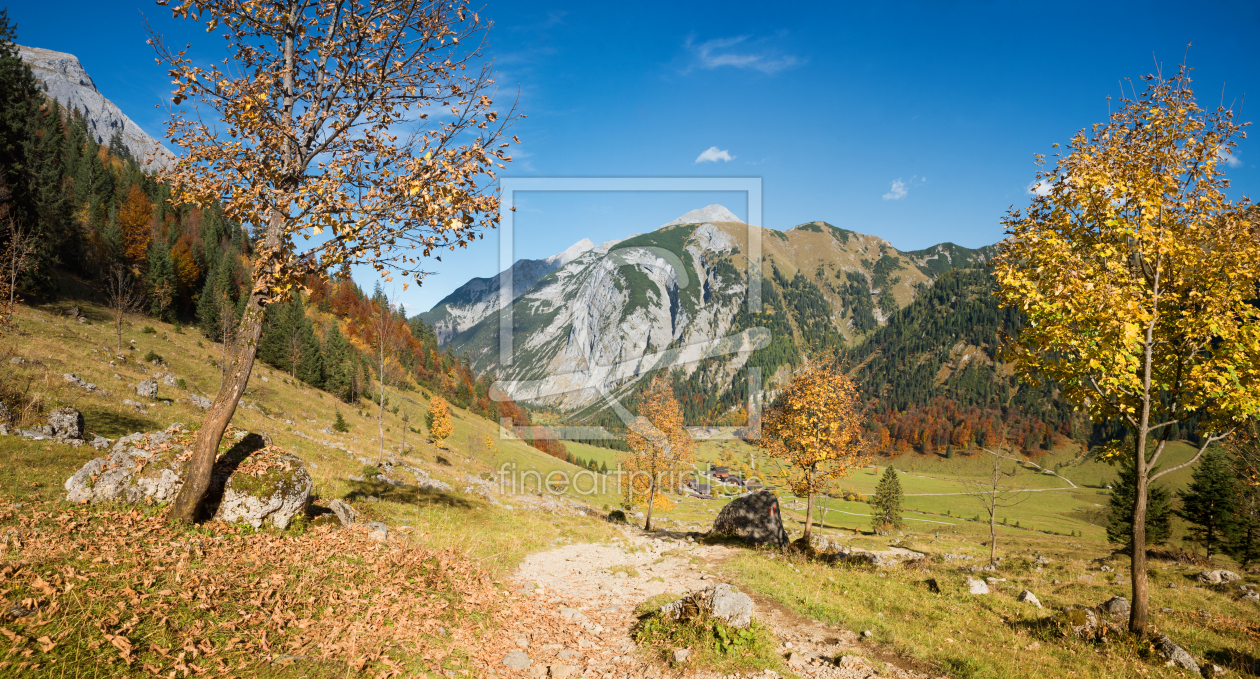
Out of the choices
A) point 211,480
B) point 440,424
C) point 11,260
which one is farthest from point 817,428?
point 440,424

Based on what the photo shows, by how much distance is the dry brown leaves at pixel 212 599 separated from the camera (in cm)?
572

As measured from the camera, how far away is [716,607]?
9.27 metres

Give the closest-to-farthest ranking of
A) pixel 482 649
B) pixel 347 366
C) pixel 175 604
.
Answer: pixel 175 604
pixel 482 649
pixel 347 366

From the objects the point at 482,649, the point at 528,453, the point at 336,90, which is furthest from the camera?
the point at 528,453

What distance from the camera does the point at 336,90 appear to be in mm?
11500

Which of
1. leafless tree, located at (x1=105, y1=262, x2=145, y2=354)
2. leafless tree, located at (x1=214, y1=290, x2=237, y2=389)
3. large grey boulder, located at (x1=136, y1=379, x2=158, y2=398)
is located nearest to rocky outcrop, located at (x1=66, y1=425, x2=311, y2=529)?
large grey boulder, located at (x1=136, y1=379, x2=158, y2=398)

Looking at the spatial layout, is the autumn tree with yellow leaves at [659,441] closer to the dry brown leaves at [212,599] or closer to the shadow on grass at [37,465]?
the dry brown leaves at [212,599]

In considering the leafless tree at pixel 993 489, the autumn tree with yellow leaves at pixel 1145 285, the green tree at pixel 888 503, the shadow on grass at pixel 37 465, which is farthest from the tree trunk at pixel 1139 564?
the green tree at pixel 888 503

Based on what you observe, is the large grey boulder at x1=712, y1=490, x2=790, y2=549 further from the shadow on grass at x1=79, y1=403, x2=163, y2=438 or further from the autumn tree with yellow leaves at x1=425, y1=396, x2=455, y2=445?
the autumn tree with yellow leaves at x1=425, y1=396, x2=455, y2=445

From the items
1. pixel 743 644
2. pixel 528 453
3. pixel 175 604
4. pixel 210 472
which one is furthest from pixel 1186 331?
pixel 528 453

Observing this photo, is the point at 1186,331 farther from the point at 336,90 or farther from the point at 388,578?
the point at 336,90

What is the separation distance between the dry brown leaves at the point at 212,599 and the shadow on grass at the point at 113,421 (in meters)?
12.9

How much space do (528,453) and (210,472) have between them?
107694 millimetres

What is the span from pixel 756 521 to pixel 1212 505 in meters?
56.0
